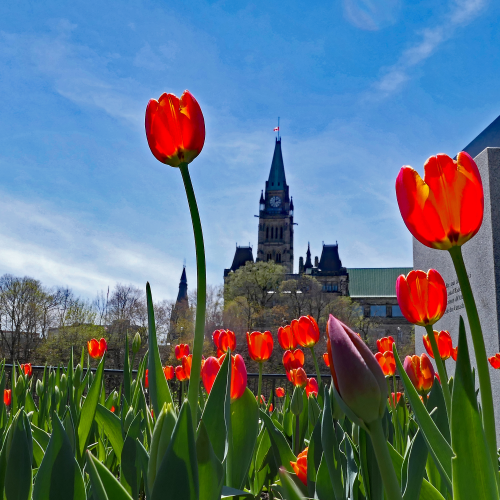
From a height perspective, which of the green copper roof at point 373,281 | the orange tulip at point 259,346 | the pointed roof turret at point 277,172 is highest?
the pointed roof turret at point 277,172

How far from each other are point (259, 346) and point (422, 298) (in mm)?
1075

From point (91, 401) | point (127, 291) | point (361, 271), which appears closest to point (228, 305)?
point (127, 291)

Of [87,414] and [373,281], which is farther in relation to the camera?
[373,281]

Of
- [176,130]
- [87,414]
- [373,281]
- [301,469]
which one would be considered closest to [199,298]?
[176,130]

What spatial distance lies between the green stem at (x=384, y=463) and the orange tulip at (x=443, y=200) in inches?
12.4

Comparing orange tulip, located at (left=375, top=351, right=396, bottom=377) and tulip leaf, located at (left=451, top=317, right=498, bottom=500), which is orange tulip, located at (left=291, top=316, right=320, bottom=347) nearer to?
orange tulip, located at (left=375, top=351, right=396, bottom=377)

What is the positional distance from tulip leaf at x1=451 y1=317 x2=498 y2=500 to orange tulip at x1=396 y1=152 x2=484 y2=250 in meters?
0.22

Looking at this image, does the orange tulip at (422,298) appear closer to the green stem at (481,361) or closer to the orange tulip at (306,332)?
the green stem at (481,361)

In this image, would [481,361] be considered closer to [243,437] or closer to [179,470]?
[179,470]

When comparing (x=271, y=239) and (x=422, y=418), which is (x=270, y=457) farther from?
(x=271, y=239)

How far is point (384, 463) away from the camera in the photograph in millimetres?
447

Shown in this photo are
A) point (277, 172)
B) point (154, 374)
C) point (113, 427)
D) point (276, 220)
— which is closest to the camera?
point (154, 374)

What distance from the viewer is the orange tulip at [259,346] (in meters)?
1.95

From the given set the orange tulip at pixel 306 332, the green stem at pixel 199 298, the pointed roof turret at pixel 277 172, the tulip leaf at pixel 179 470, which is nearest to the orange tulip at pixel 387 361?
the orange tulip at pixel 306 332
